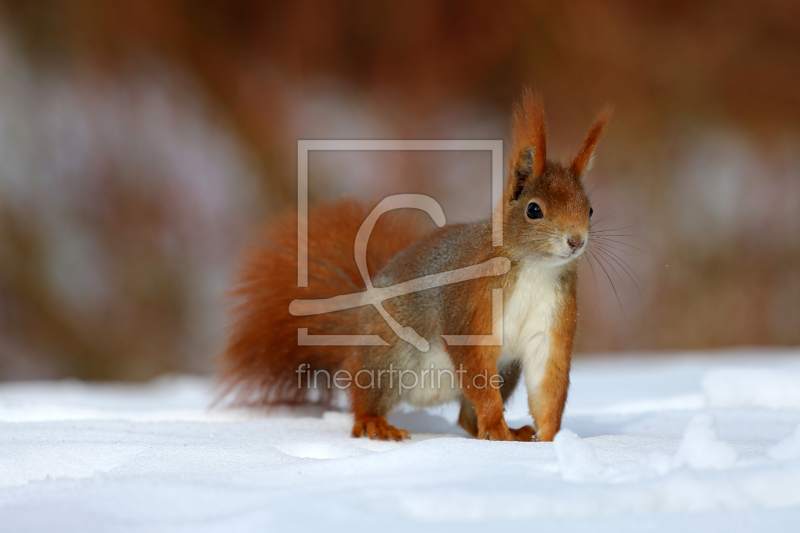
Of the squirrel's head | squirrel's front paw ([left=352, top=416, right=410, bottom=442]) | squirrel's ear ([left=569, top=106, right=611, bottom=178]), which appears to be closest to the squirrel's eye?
the squirrel's head

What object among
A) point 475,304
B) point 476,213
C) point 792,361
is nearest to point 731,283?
point 792,361

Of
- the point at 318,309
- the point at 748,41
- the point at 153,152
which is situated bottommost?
the point at 318,309

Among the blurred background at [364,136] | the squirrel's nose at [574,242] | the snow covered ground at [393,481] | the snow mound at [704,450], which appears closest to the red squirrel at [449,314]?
the squirrel's nose at [574,242]

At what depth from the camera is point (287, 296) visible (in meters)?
1.70

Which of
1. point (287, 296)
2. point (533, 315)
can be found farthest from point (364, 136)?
point (533, 315)

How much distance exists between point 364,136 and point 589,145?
2407 mm

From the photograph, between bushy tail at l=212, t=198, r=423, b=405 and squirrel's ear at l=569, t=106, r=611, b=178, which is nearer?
squirrel's ear at l=569, t=106, r=611, b=178

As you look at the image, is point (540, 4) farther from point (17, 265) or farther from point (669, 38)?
point (17, 265)

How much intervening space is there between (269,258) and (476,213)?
1.76ft

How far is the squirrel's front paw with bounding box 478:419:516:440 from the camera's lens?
122cm

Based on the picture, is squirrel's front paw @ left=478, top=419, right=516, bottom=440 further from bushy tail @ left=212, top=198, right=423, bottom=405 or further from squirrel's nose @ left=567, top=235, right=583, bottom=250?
bushy tail @ left=212, top=198, right=423, bottom=405

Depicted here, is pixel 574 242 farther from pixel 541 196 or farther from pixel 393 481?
pixel 393 481

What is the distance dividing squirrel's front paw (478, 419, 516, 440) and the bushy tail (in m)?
0.49

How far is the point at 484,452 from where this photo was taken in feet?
3.03
